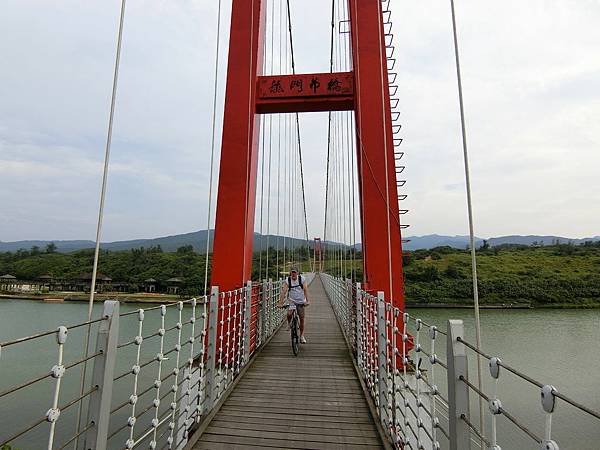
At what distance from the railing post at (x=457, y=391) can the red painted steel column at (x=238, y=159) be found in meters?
2.74

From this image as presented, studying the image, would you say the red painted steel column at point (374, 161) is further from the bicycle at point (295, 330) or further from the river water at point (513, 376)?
the river water at point (513, 376)

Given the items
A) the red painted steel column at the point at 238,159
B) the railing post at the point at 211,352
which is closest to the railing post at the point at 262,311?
the red painted steel column at the point at 238,159

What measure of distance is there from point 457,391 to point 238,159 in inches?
128

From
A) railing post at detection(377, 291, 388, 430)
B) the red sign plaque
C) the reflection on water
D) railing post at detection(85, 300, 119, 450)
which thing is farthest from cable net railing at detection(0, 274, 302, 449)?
the reflection on water

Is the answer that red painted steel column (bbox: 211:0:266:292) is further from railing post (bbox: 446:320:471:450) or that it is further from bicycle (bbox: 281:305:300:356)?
railing post (bbox: 446:320:471:450)

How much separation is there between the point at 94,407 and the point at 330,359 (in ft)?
7.81

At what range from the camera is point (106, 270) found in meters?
9.71

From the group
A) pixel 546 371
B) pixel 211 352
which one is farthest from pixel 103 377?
pixel 546 371

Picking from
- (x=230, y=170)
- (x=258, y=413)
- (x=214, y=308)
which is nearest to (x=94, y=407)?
(x=214, y=308)

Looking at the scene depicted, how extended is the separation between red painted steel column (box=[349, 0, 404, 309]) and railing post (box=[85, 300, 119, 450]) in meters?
3.04

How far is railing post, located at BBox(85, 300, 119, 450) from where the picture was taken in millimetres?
1030

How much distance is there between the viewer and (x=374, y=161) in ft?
13.0

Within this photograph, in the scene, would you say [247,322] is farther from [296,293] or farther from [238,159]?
[238,159]

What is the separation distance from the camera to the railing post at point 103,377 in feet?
3.38
